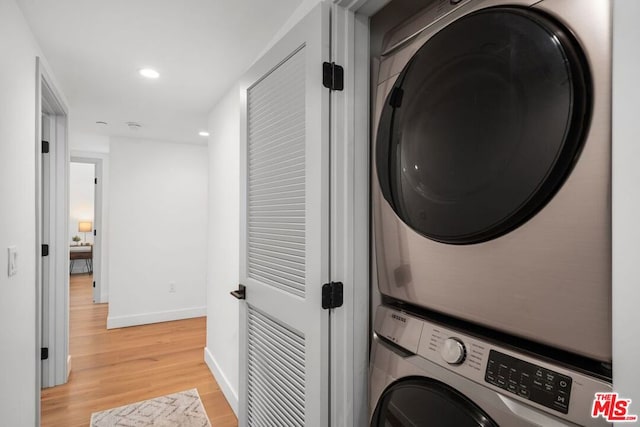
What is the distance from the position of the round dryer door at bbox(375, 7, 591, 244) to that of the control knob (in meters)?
0.26

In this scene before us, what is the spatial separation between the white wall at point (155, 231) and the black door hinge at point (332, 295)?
3827 mm

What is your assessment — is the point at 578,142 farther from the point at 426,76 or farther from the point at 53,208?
the point at 53,208

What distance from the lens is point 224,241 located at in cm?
272

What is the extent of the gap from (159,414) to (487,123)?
2649 millimetres

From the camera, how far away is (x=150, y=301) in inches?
169

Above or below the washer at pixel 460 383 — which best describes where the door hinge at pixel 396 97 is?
above

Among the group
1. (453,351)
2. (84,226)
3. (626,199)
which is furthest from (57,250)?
(84,226)

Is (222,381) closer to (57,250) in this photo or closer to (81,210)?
(57,250)

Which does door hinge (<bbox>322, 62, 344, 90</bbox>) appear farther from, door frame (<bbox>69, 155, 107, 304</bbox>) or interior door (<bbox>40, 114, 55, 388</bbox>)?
door frame (<bbox>69, 155, 107, 304</bbox>)

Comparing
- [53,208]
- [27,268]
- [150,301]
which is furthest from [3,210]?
[150,301]

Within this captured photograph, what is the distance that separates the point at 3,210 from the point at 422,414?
175 cm

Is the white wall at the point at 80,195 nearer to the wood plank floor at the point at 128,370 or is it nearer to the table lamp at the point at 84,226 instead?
the table lamp at the point at 84,226

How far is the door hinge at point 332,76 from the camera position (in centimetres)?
118

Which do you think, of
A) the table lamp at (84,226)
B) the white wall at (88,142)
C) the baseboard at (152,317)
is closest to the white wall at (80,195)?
the table lamp at (84,226)
